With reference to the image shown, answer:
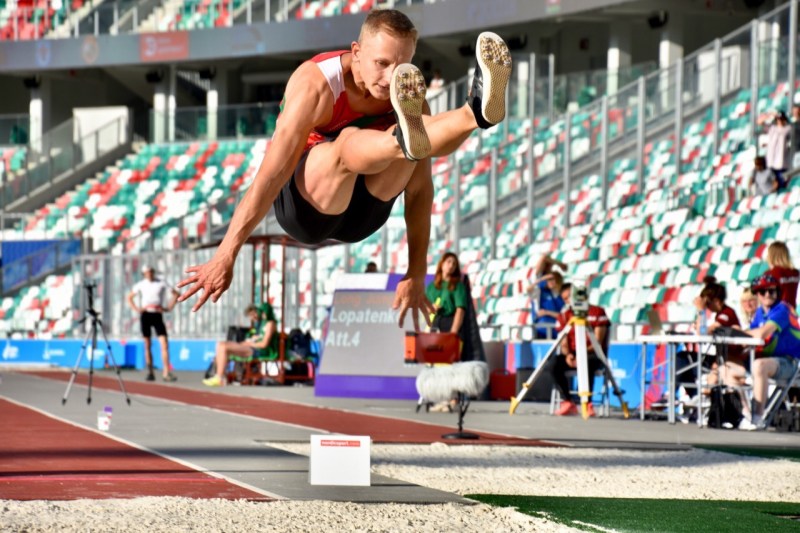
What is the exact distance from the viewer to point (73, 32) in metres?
41.6

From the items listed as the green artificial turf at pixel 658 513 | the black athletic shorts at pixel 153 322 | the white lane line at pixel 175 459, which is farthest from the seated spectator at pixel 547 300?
the green artificial turf at pixel 658 513

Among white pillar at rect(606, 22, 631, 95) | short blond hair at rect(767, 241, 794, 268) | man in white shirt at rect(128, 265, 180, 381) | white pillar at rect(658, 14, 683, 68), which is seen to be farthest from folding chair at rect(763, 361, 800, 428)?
white pillar at rect(606, 22, 631, 95)

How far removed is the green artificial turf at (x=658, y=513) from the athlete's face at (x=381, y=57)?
2.06 meters

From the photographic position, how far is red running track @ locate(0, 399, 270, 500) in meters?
7.07

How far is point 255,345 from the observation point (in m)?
20.0

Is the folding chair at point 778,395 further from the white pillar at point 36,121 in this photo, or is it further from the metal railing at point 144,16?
the white pillar at point 36,121

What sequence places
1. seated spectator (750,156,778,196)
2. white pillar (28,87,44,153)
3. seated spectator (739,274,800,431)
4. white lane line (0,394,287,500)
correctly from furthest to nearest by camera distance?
white pillar (28,87,44,153) < seated spectator (750,156,778,196) < seated spectator (739,274,800,431) < white lane line (0,394,287,500)

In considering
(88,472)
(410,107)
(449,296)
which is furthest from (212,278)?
(449,296)

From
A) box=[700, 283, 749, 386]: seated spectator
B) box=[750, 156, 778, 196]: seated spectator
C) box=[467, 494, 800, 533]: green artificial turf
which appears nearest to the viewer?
box=[467, 494, 800, 533]: green artificial turf

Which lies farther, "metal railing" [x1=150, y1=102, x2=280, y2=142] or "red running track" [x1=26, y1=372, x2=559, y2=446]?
"metal railing" [x1=150, y1=102, x2=280, y2=142]

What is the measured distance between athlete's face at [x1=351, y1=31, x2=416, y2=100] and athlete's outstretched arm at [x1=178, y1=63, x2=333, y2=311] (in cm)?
20

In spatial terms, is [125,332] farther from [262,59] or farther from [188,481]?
[188,481]

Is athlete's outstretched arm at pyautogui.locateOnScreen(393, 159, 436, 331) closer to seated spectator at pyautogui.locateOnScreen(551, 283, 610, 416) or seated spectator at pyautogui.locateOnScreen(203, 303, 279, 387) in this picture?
seated spectator at pyautogui.locateOnScreen(551, 283, 610, 416)

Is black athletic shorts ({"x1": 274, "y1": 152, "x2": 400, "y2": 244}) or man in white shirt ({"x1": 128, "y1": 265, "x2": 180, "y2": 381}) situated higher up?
black athletic shorts ({"x1": 274, "y1": 152, "x2": 400, "y2": 244})
